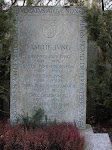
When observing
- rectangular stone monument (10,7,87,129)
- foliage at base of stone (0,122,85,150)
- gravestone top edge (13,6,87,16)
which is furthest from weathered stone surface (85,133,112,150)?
gravestone top edge (13,6,87,16)

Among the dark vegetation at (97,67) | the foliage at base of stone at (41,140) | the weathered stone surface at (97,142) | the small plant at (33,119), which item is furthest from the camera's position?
the small plant at (33,119)

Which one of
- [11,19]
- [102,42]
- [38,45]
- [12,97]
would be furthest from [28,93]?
[102,42]

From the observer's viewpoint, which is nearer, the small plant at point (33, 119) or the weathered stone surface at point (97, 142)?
the weathered stone surface at point (97, 142)

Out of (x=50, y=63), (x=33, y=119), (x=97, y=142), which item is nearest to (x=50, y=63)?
(x=50, y=63)

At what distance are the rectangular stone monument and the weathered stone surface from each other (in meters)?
0.55

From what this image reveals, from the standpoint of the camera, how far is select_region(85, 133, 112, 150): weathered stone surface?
4.00 metres

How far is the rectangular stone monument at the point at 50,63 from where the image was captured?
4.66m

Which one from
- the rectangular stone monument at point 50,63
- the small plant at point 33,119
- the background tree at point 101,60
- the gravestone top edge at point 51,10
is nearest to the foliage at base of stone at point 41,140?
the small plant at point 33,119

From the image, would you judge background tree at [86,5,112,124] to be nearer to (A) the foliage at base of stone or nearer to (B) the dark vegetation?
(B) the dark vegetation

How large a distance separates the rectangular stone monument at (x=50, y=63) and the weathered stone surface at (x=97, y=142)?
552 mm

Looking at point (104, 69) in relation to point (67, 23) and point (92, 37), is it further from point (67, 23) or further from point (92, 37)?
point (67, 23)

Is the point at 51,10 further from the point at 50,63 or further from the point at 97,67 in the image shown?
the point at 97,67

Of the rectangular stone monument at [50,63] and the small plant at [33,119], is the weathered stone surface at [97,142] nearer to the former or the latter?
the rectangular stone monument at [50,63]

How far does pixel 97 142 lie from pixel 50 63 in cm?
164
